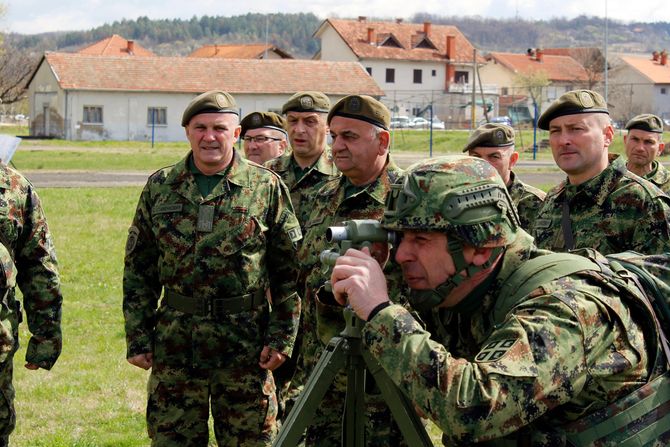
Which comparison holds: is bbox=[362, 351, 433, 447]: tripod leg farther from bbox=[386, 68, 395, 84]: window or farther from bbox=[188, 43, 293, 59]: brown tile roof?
bbox=[188, 43, 293, 59]: brown tile roof

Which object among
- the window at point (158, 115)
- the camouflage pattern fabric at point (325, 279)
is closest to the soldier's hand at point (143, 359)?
the camouflage pattern fabric at point (325, 279)

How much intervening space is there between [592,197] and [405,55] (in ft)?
258

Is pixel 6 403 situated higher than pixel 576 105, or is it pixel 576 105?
pixel 576 105

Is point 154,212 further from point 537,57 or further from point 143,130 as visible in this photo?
point 537,57

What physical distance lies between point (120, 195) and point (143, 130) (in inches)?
1450

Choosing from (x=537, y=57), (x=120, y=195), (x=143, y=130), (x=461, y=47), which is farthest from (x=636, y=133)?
(x=537, y=57)

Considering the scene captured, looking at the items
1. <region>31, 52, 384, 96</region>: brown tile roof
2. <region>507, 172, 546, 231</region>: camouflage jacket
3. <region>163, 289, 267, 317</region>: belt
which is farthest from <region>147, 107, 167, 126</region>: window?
<region>163, 289, 267, 317</region>: belt

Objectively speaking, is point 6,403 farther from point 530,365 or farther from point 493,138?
point 493,138

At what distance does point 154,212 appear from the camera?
5363mm

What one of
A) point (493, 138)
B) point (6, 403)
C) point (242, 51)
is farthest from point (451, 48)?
point (6, 403)

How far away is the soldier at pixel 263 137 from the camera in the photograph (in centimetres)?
833

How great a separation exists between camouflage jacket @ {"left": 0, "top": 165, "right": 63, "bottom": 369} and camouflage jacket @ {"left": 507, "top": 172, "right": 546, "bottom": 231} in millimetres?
3371

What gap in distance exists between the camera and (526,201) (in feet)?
23.1

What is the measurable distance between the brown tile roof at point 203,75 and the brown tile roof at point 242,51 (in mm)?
28294
